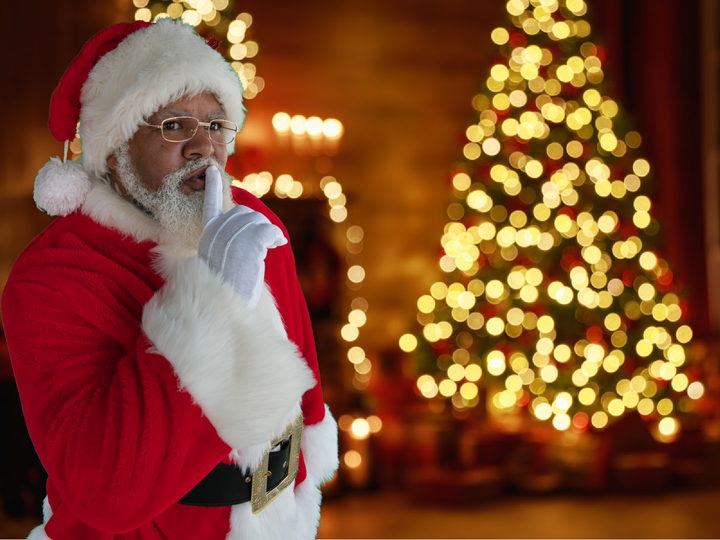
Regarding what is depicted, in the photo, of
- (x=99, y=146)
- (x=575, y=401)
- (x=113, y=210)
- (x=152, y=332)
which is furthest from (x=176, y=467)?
(x=575, y=401)

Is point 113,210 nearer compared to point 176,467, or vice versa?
point 176,467

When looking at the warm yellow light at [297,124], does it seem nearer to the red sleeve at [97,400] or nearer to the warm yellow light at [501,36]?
the warm yellow light at [501,36]

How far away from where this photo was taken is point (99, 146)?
104 cm

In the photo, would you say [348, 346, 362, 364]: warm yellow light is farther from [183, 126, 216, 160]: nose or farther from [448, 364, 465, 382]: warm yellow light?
[183, 126, 216, 160]: nose

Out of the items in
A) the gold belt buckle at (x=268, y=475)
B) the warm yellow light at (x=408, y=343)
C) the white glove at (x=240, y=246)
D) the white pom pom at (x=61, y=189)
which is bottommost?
the warm yellow light at (x=408, y=343)

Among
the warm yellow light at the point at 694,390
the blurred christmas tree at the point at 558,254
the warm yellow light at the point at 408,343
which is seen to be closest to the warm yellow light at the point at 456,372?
the blurred christmas tree at the point at 558,254

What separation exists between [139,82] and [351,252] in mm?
4235

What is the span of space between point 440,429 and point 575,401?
80cm

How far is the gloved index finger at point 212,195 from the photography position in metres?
0.95

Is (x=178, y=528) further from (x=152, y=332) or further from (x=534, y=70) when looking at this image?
(x=534, y=70)

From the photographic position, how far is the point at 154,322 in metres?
0.87

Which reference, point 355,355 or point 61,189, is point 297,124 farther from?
point 61,189

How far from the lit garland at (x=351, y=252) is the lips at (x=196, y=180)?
351cm

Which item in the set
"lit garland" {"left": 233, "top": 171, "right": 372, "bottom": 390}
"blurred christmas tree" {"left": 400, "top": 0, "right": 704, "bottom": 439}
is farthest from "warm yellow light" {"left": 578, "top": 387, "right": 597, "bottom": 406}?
"lit garland" {"left": 233, "top": 171, "right": 372, "bottom": 390}
